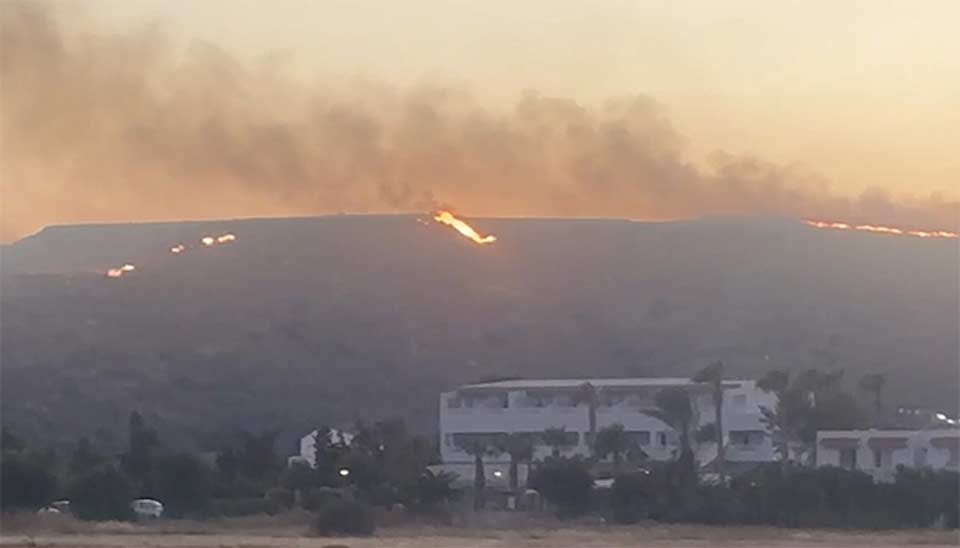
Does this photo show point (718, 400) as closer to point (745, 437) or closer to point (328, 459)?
point (745, 437)

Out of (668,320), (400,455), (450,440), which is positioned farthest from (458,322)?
(400,455)

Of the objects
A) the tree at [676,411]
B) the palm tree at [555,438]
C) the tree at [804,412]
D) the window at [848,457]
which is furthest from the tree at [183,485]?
the window at [848,457]

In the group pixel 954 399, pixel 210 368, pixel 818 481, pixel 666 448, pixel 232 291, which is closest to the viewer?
pixel 818 481

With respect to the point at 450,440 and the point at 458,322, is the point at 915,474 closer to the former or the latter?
the point at 450,440

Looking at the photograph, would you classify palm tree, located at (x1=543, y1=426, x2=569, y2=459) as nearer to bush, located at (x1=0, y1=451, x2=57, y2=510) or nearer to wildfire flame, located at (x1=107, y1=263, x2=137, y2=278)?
bush, located at (x1=0, y1=451, x2=57, y2=510)

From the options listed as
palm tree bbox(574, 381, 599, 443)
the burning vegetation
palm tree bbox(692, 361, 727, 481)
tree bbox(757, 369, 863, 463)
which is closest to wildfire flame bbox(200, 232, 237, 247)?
the burning vegetation

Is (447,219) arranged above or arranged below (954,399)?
above
